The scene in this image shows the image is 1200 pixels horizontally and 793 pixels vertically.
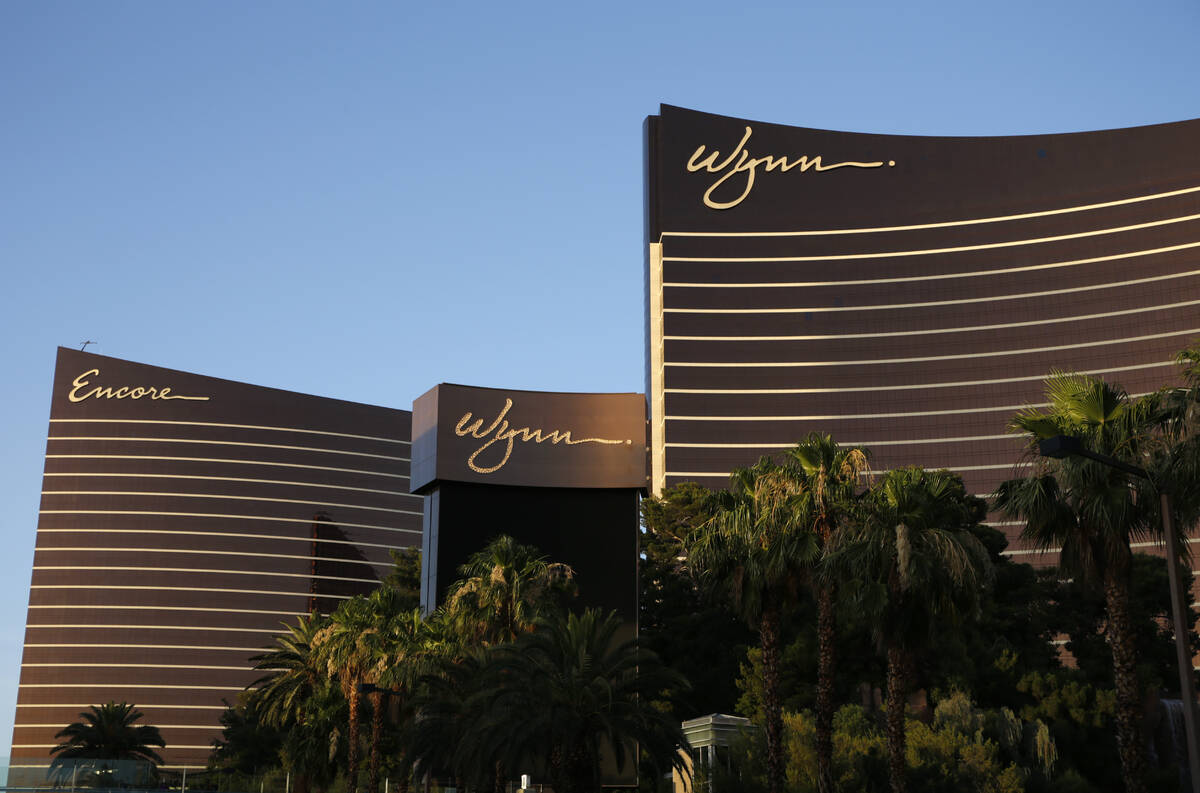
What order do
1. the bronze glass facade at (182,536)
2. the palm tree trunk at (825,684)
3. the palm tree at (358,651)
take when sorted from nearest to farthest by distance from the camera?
the palm tree trunk at (825,684)
the palm tree at (358,651)
the bronze glass facade at (182,536)

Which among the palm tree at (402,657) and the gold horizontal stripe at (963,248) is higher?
the gold horizontal stripe at (963,248)

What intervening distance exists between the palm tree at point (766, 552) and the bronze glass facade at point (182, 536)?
131m

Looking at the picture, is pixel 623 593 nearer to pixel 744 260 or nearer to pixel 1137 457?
pixel 1137 457

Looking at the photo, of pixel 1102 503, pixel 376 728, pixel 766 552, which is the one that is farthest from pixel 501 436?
pixel 1102 503

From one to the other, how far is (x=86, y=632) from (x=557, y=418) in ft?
375

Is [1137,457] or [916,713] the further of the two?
[916,713]

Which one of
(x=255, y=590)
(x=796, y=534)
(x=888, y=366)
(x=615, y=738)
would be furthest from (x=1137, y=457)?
(x=255, y=590)

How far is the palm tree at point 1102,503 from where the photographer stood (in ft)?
85.5

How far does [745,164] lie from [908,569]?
121 metres

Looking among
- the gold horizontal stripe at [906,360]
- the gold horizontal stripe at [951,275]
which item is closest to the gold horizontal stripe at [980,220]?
the gold horizontal stripe at [951,275]

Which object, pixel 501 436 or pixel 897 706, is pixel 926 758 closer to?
pixel 897 706

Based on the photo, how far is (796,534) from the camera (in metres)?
34.2

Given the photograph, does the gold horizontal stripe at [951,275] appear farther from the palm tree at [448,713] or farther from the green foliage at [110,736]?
the palm tree at [448,713]

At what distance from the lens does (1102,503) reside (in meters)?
26.4
